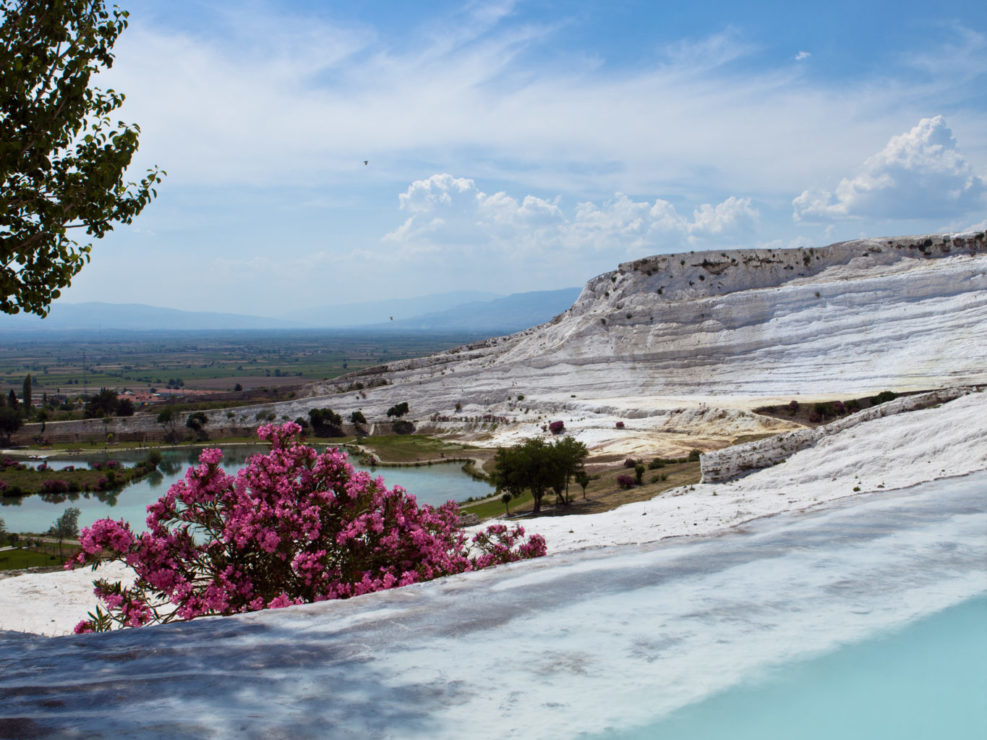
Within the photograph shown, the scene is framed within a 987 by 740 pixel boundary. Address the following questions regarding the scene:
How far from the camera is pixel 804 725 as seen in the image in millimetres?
3822

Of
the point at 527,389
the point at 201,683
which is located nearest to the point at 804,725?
the point at 201,683

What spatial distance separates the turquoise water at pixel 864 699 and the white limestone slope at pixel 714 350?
1287 inches

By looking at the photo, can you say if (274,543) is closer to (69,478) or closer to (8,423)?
(69,478)

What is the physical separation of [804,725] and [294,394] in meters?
74.3

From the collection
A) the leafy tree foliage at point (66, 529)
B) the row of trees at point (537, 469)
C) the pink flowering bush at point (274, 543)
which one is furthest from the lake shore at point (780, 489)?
the leafy tree foliage at point (66, 529)

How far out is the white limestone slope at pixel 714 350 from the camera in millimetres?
45219

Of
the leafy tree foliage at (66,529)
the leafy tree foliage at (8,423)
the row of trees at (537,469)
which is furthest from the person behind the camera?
the leafy tree foliage at (8,423)

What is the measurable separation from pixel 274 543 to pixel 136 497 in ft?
134

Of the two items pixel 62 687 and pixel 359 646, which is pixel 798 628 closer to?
pixel 359 646

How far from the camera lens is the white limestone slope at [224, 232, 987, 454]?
148 feet

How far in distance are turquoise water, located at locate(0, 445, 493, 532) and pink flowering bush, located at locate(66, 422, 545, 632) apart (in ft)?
82.1

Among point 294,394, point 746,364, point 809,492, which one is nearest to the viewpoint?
point 809,492

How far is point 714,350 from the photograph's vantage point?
A: 5553 centimetres

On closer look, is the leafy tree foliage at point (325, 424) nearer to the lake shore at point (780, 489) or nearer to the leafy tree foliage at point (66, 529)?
the leafy tree foliage at point (66, 529)
